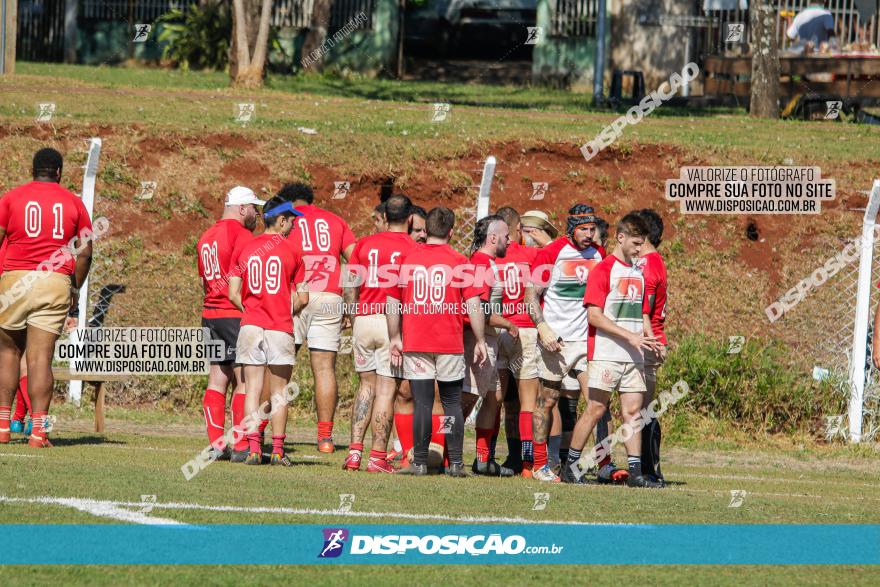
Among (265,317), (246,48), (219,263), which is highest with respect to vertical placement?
(246,48)

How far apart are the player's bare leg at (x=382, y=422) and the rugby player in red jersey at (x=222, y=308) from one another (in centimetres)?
123

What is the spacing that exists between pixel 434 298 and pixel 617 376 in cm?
151

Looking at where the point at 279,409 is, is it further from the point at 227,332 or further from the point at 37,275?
the point at 37,275

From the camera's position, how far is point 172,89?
23.5m

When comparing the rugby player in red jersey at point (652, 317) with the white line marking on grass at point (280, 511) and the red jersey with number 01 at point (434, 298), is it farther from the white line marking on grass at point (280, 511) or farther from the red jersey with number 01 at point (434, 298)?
the white line marking on grass at point (280, 511)

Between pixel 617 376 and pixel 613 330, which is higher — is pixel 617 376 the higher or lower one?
the lower one

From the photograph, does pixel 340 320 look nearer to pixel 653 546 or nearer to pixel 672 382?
pixel 672 382

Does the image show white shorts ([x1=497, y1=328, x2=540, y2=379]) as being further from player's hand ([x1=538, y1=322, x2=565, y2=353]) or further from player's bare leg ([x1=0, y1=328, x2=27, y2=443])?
player's bare leg ([x1=0, y1=328, x2=27, y2=443])

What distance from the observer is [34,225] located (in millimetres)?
10961

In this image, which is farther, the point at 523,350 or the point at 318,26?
the point at 318,26

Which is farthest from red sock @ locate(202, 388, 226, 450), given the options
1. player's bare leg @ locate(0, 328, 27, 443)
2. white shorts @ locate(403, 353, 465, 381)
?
white shorts @ locate(403, 353, 465, 381)

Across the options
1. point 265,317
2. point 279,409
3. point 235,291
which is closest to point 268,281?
point 265,317

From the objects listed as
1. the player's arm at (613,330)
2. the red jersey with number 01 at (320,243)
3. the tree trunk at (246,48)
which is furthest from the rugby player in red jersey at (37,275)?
the tree trunk at (246,48)

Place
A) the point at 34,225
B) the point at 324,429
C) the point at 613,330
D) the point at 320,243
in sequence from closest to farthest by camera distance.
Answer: the point at 613,330 < the point at 34,225 < the point at 320,243 < the point at 324,429
